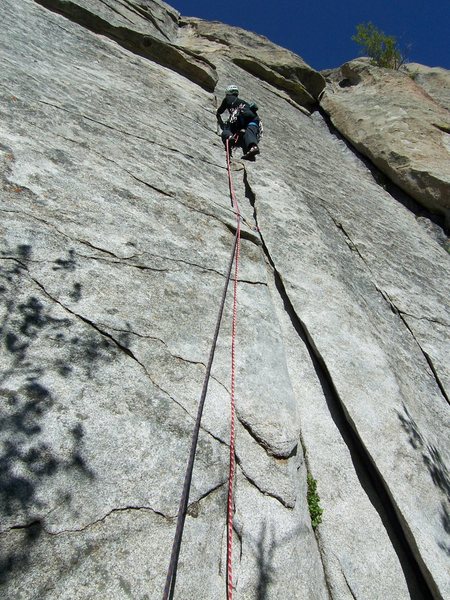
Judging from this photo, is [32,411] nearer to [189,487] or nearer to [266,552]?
[189,487]

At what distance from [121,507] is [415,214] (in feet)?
34.4

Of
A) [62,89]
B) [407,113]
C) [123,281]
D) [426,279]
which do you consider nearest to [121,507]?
[123,281]

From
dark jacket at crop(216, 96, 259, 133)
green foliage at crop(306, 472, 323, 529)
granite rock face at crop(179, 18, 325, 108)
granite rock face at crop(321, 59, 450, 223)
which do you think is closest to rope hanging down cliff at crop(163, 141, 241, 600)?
green foliage at crop(306, 472, 323, 529)

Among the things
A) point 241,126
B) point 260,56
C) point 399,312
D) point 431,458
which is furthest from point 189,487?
point 260,56

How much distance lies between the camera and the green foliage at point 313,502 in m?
3.15

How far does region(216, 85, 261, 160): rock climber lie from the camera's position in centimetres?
835

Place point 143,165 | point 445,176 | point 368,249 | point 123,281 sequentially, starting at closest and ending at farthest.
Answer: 1. point 123,281
2. point 143,165
3. point 368,249
4. point 445,176

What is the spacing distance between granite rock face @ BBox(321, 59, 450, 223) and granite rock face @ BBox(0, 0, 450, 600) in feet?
14.6

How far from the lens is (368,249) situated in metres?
7.15

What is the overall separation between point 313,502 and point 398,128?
11776mm

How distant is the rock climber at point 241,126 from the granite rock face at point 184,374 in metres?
1.36

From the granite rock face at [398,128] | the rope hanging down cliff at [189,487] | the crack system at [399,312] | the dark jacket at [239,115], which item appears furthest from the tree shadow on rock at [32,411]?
the granite rock face at [398,128]

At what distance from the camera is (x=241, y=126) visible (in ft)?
29.0

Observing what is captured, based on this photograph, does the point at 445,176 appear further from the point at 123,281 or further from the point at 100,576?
the point at 100,576
